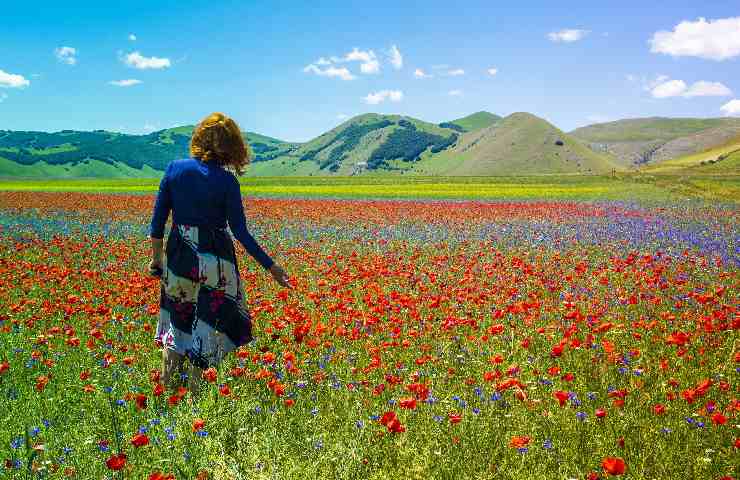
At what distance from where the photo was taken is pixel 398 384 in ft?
15.4

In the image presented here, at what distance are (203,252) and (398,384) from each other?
81.5 inches

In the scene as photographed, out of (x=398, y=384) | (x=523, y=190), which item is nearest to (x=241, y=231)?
(x=398, y=384)

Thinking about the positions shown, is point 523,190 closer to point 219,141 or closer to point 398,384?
point 398,384

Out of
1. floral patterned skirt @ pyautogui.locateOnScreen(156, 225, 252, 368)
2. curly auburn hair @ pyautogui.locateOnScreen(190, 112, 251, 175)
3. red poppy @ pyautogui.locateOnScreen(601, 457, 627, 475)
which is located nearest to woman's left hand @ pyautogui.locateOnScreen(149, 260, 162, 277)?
floral patterned skirt @ pyautogui.locateOnScreen(156, 225, 252, 368)

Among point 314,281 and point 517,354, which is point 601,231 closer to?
point 314,281

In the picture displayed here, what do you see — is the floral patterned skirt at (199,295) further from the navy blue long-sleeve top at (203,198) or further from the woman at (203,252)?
the navy blue long-sleeve top at (203,198)

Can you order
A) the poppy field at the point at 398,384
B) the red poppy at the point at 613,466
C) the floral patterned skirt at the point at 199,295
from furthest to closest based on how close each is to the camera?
the floral patterned skirt at the point at 199,295 < the poppy field at the point at 398,384 < the red poppy at the point at 613,466

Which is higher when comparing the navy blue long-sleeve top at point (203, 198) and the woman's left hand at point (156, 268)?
the navy blue long-sleeve top at point (203, 198)

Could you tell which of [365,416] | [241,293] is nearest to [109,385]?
[241,293]

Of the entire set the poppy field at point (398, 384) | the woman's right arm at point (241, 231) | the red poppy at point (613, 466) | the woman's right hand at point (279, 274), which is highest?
the woman's right arm at point (241, 231)

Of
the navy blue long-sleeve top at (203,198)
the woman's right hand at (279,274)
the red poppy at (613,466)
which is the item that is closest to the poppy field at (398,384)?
the red poppy at (613,466)

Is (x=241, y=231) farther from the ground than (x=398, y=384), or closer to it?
farther from the ground

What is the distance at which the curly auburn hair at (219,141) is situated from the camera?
417 cm

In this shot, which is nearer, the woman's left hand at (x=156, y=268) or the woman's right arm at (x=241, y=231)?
the woman's right arm at (x=241, y=231)
